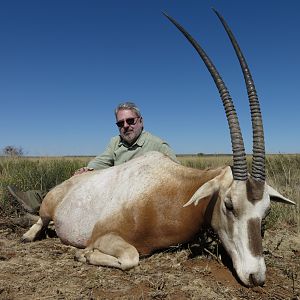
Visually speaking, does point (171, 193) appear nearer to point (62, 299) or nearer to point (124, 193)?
point (124, 193)

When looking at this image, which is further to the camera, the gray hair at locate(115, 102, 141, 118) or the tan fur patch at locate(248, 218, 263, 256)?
the gray hair at locate(115, 102, 141, 118)

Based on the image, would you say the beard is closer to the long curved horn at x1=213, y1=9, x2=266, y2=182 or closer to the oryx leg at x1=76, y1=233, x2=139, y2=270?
the oryx leg at x1=76, y1=233, x2=139, y2=270

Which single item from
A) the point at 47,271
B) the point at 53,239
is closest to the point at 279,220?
the point at 53,239

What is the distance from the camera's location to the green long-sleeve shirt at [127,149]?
21.0ft

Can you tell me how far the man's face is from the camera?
638 cm

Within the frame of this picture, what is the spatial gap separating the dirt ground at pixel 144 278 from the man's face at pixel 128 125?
84.7 inches

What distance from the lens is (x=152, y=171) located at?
4652mm

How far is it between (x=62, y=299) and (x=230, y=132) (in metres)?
2.04

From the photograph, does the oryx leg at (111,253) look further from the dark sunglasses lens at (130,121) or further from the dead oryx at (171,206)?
the dark sunglasses lens at (130,121)

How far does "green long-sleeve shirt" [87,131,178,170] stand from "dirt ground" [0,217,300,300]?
1.99 meters

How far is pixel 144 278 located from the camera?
12.2 ft

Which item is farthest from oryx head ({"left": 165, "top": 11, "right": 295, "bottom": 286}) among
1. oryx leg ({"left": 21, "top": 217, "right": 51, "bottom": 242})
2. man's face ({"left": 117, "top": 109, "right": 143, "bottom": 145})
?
oryx leg ({"left": 21, "top": 217, "right": 51, "bottom": 242})

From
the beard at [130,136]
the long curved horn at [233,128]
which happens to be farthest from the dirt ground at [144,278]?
the beard at [130,136]

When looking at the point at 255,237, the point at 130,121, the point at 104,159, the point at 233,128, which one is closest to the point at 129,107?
the point at 130,121
